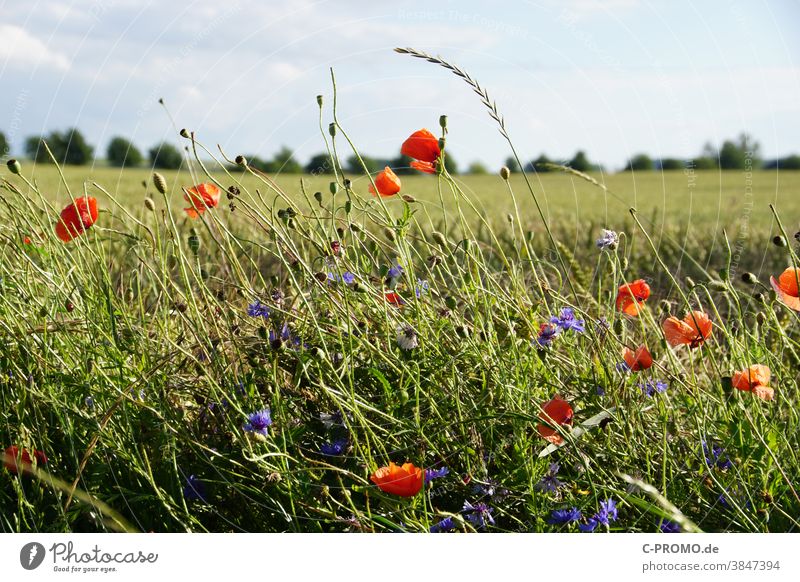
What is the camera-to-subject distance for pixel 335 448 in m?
1.42

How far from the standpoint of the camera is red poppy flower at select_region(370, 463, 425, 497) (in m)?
1.21

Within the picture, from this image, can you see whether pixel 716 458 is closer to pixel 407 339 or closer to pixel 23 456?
pixel 407 339

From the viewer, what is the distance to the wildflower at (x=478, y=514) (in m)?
1.36

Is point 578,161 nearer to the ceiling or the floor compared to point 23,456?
nearer to the ceiling

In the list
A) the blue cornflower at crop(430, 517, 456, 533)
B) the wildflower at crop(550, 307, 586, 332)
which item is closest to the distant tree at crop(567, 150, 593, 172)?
the wildflower at crop(550, 307, 586, 332)

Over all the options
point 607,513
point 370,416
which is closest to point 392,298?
point 370,416

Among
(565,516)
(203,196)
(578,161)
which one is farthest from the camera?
(578,161)

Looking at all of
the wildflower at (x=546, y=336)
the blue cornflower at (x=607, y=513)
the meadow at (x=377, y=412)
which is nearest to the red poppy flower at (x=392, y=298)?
the meadow at (x=377, y=412)
